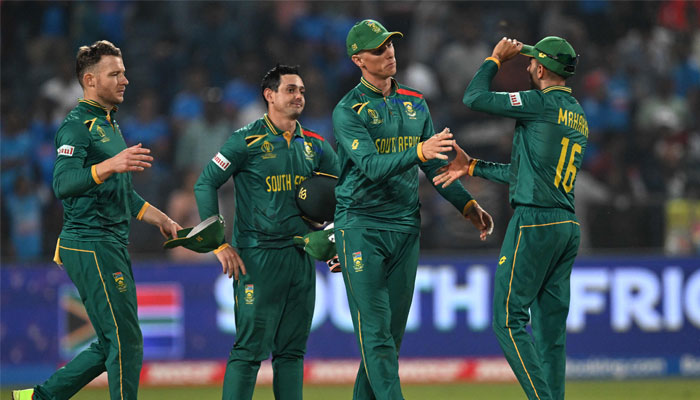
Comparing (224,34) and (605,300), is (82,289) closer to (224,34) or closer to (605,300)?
(605,300)

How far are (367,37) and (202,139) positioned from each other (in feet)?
21.5

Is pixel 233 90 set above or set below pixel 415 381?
above

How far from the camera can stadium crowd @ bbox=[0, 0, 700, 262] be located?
11.6 m

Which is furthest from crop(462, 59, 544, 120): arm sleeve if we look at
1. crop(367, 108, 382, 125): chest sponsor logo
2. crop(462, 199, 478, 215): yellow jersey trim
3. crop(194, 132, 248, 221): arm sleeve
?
crop(194, 132, 248, 221): arm sleeve

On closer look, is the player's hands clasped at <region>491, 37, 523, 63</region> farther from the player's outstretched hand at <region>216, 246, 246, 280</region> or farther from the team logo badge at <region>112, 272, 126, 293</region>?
the team logo badge at <region>112, 272, 126, 293</region>

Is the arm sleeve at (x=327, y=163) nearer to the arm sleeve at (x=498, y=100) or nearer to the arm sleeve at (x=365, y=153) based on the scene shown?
the arm sleeve at (x=365, y=153)

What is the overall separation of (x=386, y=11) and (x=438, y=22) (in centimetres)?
83

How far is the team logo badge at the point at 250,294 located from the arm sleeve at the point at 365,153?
125 centimetres

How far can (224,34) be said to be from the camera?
1426 cm

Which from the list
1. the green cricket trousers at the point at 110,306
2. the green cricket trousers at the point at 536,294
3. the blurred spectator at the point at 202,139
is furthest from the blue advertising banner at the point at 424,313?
the green cricket trousers at the point at 536,294

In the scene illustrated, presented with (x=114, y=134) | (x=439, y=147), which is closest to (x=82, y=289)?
(x=114, y=134)

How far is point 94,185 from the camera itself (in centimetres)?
626

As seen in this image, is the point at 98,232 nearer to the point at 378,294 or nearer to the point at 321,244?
the point at 321,244

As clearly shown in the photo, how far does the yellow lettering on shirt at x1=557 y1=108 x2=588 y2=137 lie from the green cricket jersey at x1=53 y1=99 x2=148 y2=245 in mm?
3083
